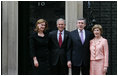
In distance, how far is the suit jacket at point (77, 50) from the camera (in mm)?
8398

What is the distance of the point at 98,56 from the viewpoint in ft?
27.3

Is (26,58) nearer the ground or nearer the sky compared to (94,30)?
nearer the ground

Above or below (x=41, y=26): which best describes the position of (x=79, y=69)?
below

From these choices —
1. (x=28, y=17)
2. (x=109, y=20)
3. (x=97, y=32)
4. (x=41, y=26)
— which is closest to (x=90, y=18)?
(x=109, y=20)

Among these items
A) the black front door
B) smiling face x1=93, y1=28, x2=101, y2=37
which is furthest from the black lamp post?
smiling face x1=93, y1=28, x2=101, y2=37

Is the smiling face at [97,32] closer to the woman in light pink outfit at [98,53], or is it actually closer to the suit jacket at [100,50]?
the woman in light pink outfit at [98,53]

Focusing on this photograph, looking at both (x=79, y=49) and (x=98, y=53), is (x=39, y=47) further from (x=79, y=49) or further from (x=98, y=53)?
(x=98, y=53)

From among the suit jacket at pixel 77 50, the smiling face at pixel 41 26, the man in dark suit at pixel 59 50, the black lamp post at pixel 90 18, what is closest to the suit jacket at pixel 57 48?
the man in dark suit at pixel 59 50

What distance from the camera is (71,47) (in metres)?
8.45

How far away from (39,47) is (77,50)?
0.79 m

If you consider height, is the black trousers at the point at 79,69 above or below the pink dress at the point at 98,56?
below

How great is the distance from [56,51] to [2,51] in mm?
2227

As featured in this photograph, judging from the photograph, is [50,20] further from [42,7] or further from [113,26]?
[113,26]

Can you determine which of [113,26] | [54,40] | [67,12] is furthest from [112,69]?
[54,40]
